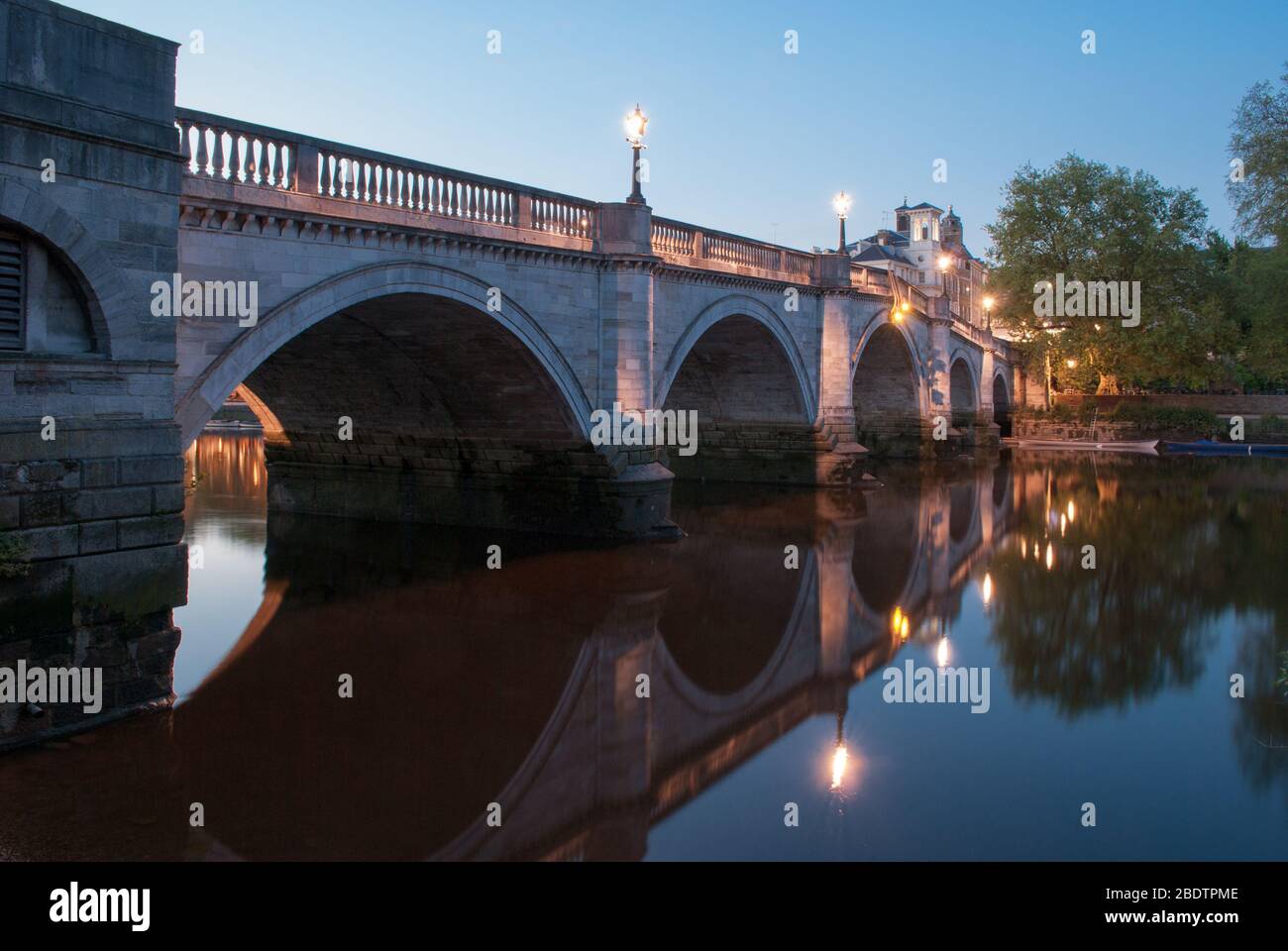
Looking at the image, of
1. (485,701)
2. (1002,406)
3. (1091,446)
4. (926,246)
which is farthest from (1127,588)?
(926,246)

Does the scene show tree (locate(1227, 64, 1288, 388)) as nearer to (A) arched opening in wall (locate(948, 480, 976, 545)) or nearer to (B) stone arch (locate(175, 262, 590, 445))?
(A) arched opening in wall (locate(948, 480, 976, 545))

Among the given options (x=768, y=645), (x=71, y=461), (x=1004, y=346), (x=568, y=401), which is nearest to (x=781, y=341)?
(x=568, y=401)

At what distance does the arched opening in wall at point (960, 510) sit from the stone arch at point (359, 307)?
26.5 feet

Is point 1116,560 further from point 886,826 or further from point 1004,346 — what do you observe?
point 1004,346

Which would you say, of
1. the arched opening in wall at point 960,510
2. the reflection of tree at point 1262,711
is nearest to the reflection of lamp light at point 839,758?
the reflection of tree at point 1262,711

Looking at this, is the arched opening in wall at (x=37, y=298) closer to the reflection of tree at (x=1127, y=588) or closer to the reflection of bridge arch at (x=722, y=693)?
the reflection of bridge arch at (x=722, y=693)

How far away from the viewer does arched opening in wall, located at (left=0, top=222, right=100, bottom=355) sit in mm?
8469

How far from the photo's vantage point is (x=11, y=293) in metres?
8.50

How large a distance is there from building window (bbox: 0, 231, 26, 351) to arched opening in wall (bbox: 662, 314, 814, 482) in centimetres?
1884
